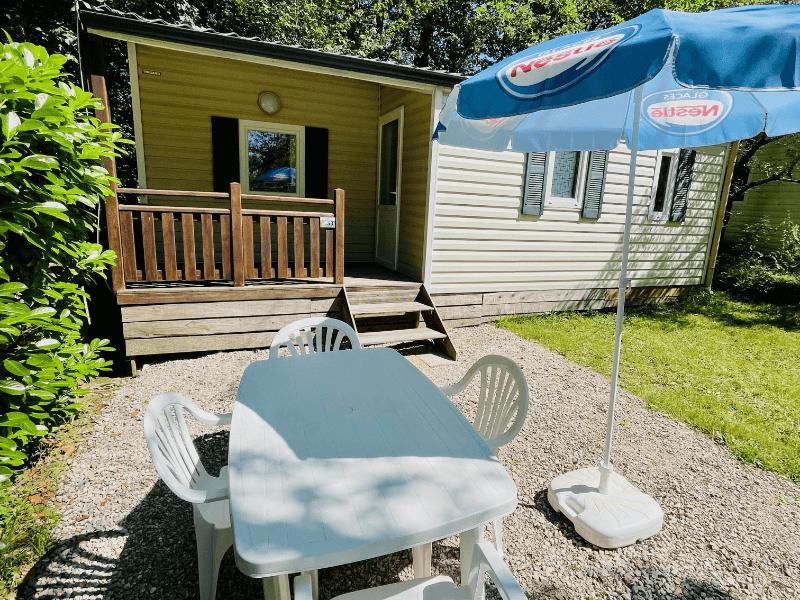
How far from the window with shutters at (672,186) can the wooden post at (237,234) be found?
6271mm

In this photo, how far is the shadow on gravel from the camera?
1892mm

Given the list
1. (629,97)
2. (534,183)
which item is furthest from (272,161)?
(629,97)

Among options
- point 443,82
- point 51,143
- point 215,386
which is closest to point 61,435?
point 215,386

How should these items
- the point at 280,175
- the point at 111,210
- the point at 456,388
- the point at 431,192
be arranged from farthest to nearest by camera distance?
1. the point at 280,175
2. the point at 431,192
3. the point at 111,210
4. the point at 456,388

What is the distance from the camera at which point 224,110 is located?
20.2 ft

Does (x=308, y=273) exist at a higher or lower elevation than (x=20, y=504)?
higher

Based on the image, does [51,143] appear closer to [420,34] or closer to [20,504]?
[20,504]

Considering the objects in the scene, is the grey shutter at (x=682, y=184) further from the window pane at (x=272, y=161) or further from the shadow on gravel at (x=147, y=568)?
the shadow on gravel at (x=147, y=568)

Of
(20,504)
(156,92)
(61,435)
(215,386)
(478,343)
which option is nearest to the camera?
(20,504)

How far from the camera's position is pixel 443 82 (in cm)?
509

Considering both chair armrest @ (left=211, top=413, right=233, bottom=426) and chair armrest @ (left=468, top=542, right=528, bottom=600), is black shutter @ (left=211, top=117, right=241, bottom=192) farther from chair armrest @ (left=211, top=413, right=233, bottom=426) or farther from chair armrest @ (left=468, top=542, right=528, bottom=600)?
chair armrest @ (left=468, top=542, right=528, bottom=600)

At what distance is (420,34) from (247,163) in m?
12.4

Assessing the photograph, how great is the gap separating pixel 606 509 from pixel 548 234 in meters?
4.68

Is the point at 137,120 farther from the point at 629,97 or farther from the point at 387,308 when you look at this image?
the point at 629,97
